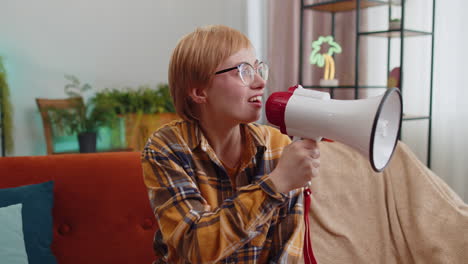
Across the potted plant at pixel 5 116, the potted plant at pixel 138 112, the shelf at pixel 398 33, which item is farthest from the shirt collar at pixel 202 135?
the potted plant at pixel 5 116

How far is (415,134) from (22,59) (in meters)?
3.13

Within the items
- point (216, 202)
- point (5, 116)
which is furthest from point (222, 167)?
point (5, 116)

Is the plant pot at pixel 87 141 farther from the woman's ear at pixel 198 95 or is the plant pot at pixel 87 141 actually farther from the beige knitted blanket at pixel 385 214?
the woman's ear at pixel 198 95

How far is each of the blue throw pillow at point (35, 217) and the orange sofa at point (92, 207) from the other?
0.06m

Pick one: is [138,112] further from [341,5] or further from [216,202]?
[216,202]

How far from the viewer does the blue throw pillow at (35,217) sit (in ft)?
4.61

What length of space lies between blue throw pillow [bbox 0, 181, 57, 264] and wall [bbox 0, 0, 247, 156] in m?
2.52

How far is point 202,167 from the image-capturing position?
113 cm

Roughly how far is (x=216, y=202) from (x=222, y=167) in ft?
0.28

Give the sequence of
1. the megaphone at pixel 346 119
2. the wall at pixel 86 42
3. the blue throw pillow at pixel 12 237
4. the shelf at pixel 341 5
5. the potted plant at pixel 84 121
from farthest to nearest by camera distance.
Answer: the wall at pixel 86 42 → the potted plant at pixel 84 121 → the shelf at pixel 341 5 → the blue throw pillow at pixel 12 237 → the megaphone at pixel 346 119

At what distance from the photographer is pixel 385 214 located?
1.70m

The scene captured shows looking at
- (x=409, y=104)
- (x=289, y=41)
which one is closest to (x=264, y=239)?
(x=409, y=104)

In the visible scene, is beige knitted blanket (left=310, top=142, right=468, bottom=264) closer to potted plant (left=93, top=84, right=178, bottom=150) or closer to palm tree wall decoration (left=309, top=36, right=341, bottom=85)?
palm tree wall decoration (left=309, top=36, right=341, bottom=85)

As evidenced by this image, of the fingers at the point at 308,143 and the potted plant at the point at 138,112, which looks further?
the potted plant at the point at 138,112
